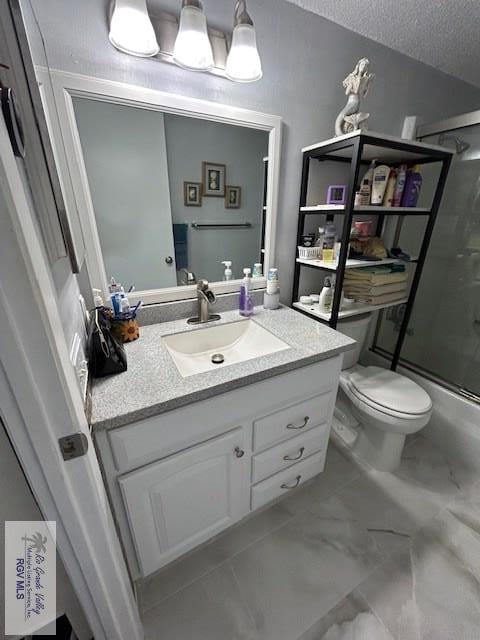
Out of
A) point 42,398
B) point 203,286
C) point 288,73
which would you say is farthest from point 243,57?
point 42,398

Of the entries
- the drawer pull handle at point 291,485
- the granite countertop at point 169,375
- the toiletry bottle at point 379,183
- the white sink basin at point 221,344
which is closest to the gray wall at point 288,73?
the toiletry bottle at point 379,183

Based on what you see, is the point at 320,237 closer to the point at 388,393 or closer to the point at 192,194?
the point at 192,194

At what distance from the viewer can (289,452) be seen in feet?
3.51

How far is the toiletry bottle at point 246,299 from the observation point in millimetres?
1232

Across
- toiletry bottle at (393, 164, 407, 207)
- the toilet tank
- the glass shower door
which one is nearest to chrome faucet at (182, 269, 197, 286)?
the toilet tank

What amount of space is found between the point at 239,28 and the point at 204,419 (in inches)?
51.5

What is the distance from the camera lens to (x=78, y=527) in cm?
52

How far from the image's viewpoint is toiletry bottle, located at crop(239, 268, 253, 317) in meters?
1.23

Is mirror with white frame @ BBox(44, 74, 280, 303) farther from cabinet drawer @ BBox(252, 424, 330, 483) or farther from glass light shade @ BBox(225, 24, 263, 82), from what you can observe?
cabinet drawer @ BBox(252, 424, 330, 483)

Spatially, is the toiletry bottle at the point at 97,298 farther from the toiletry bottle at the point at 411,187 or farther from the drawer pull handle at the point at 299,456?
the toiletry bottle at the point at 411,187

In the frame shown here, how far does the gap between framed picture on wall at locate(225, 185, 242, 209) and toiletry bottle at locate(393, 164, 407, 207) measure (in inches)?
30.7

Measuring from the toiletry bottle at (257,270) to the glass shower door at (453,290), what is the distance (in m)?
1.09

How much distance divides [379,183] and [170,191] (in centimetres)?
96

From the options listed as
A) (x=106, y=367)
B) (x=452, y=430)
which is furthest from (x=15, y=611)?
(x=452, y=430)
